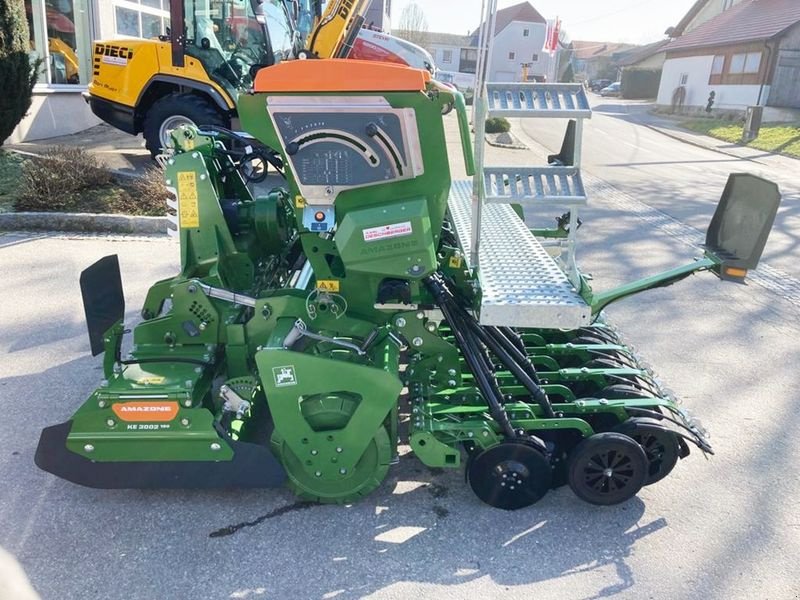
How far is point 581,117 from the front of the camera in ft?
9.18

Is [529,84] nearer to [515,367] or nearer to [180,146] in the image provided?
[515,367]

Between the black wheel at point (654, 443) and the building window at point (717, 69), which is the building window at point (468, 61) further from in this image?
the building window at point (717, 69)

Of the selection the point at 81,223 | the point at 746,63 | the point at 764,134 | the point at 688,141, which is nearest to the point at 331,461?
the point at 81,223

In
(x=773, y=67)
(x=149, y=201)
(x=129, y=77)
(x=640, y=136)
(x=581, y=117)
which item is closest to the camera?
(x=581, y=117)

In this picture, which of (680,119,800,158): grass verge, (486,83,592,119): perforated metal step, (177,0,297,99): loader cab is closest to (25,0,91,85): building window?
(177,0,297,99): loader cab

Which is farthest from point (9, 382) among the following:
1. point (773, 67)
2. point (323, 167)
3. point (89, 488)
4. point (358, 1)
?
point (773, 67)

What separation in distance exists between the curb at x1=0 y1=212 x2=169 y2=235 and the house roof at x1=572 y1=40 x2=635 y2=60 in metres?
85.2

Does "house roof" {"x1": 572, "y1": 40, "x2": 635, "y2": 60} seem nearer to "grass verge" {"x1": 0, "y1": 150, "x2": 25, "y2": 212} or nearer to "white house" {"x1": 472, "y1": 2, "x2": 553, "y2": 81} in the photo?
"white house" {"x1": 472, "y1": 2, "x2": 553, "y2": 81}

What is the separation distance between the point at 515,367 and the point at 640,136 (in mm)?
22603

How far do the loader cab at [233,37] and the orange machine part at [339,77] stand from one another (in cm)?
698

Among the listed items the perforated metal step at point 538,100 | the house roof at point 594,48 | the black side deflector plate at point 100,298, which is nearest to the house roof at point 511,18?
the perforated metal step at point 538,100

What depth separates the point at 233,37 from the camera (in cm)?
1014

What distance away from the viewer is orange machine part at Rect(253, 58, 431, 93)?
2.89 m

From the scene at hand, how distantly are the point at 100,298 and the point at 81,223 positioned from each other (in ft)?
14.1
